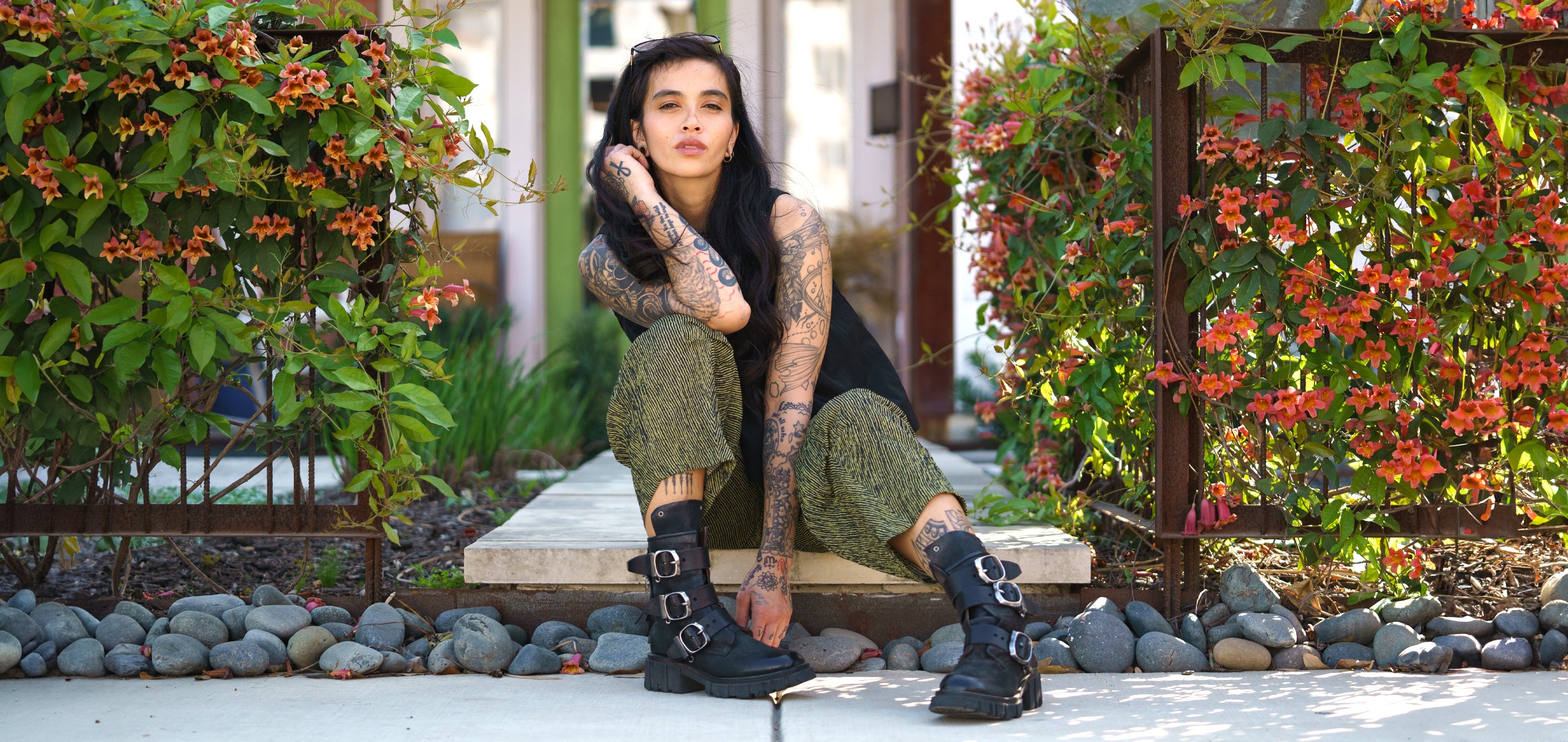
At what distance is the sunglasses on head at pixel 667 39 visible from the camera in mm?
1977

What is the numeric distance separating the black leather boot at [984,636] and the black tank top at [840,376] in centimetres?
31

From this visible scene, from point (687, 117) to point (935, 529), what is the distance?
2.74 feet

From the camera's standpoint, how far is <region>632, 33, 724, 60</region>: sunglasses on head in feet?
6.48

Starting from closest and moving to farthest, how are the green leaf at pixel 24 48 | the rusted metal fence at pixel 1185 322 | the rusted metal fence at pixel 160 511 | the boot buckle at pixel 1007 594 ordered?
the boot buckle at pixel 1007 594 → the green leaf at pixel 24 48 → the rusted metal fence at pixel 1185 322 → the rusted metal fence at pixel 160 511

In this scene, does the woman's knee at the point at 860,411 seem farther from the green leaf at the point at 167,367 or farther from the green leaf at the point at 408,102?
the green leaf at the point at 167,367

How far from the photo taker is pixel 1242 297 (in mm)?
1905

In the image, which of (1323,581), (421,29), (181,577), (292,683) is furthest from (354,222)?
(1323,581)

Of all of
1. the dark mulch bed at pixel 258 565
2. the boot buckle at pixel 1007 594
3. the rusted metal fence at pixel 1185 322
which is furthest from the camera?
the dark mulch bed at pixel 258 565

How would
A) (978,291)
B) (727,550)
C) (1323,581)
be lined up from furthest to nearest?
(978,291) < (1323,581) < (727,550)

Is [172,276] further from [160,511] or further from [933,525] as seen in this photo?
[933,525]

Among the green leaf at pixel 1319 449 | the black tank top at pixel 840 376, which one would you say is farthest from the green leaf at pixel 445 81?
the green leaf at pixel 1319 449

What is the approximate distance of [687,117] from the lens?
195 cm

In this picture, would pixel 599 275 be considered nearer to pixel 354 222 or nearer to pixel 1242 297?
pixel 354 222

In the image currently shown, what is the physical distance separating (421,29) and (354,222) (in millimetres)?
350
